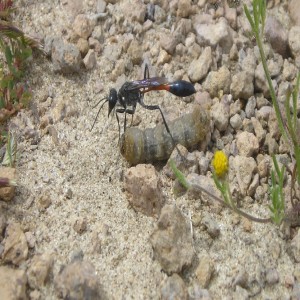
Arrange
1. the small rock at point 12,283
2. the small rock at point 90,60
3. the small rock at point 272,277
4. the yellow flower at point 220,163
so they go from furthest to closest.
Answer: the small rock at point 90,60 → the small rock at point 272,277 → the yellow flower at point 220,163 → the small rock at point 12,283

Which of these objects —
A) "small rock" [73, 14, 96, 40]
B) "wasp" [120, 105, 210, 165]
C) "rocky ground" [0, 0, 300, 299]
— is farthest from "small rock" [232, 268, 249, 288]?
"small rock" [73, 14, 96, 40]

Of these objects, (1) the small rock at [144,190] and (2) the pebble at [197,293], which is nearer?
(2) the pebble at [197,293]

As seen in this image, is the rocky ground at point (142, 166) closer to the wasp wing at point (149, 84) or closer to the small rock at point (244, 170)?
the small rock at point (244, 170)

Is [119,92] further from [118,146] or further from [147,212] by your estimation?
[147,212]

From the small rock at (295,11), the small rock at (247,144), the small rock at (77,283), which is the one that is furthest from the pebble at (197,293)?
the small rock at (295,11)

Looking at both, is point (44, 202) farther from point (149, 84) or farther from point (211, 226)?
point (149, 84)
